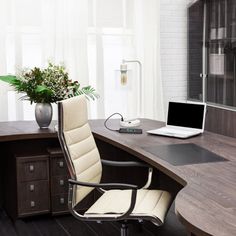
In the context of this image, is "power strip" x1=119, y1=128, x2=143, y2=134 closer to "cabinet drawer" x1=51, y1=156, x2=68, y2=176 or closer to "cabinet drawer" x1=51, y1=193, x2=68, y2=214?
"cabinet drawer" x1=51, y1=156, x2=68, y2=176

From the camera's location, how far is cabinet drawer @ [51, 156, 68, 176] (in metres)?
3.58

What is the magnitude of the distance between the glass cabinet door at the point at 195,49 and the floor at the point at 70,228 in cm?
210

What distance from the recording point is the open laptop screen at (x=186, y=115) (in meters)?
3.21

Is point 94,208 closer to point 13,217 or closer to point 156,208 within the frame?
point 156,208

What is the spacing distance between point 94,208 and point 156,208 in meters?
0.34

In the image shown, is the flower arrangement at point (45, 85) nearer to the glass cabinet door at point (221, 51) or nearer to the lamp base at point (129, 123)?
the lamp base at point (129, 123)

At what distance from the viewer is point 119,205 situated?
2465 millimetres

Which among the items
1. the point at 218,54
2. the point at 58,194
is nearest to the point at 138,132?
the point at 58,194

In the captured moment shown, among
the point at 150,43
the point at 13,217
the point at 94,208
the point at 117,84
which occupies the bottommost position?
the point at 13,217

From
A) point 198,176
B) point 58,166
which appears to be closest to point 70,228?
point 58,166

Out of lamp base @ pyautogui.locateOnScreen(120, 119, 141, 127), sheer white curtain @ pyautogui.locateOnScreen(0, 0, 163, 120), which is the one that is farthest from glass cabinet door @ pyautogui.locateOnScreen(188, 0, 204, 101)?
lamp base @ pyautogui.locateOnScreen(120, 119, 141, 127)

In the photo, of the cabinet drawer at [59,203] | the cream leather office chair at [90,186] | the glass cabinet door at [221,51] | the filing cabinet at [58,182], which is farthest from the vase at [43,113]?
the glass cabinet door at [221,51]

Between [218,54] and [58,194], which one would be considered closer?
[58,194]

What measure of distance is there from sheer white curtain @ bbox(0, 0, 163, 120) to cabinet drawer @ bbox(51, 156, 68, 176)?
1.17 m
